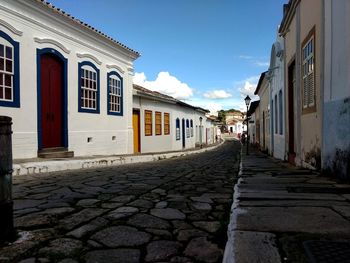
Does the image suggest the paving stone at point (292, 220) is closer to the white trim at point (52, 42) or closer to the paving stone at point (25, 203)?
the paving stone at point (25, 203)

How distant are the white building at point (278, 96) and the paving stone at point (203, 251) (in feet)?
34.9

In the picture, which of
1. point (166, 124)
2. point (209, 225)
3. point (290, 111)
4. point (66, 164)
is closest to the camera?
point (209, 225)

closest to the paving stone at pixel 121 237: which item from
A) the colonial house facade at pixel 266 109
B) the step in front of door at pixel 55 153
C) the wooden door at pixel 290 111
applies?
the step in front of door at pixel 55 153

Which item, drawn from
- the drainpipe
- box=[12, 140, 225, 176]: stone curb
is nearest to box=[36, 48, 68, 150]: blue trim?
box=[12, 140, 225, 176]: stone curb

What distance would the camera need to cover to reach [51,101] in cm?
1191

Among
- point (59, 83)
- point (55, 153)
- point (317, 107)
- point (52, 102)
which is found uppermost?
point (59, 83)

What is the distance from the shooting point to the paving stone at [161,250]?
2904mm

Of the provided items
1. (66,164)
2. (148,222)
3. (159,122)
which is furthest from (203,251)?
(159,122)

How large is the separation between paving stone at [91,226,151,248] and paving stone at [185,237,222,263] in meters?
0.45

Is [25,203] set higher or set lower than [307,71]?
lower

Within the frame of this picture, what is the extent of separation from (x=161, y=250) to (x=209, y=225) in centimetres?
94

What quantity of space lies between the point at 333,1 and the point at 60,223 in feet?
19.5

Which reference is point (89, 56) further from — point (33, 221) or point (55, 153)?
point (33, 221)

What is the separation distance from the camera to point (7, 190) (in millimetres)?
3127
